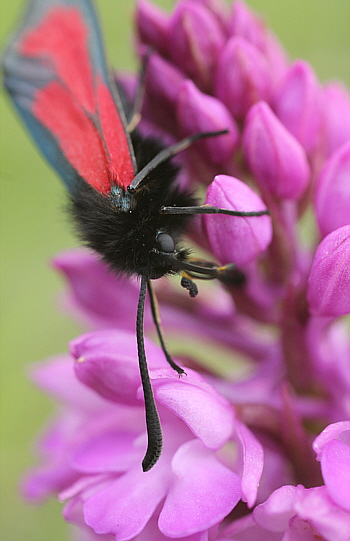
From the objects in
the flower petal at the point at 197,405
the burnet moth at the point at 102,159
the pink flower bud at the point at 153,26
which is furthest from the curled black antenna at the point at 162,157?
the flower petal at the point at 197,405

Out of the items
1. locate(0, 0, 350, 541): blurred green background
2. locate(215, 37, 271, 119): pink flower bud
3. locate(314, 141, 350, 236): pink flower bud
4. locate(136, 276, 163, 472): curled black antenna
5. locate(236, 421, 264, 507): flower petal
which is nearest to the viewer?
locate(236, 421, 264, 507): flower petal

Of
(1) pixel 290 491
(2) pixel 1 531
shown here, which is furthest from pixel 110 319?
(2) pixel 1 531

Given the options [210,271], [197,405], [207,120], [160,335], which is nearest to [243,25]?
[207,120]

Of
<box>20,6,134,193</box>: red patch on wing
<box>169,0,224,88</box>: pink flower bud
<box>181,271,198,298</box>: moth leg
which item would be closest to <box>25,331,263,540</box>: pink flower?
<box>181,271,198,298</box>: moth leg

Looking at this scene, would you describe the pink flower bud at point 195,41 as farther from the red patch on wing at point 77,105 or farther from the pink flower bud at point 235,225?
the pink flower bud at point 235,225

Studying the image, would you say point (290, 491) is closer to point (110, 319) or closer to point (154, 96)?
point (110, 319)

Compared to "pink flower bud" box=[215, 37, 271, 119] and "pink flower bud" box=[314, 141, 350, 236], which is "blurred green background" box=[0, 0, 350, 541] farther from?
"pink flower bud" box=[314, 141, 350, 236]
